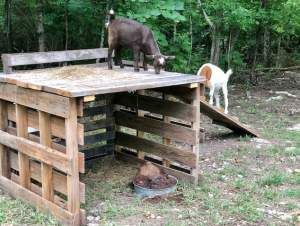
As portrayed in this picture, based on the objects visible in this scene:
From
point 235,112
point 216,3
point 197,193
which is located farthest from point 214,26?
point 197,193

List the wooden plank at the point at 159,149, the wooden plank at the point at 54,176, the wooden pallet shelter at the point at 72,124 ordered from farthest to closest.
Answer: the wooden plank at the point at 159,149 < the wooden plank at the point at 54,176 < the wooden pallet shelter at the point at 72,124

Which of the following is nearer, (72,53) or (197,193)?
(197,193)

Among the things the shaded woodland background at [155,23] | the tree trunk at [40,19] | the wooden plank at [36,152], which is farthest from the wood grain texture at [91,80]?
the tree trunk at [40,19]

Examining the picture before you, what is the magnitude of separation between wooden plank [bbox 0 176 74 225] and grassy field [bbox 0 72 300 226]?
89mm

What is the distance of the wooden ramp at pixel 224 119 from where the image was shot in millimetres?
7459

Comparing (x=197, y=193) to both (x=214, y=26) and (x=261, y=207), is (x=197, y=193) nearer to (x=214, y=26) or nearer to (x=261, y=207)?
(x=261, y=207)

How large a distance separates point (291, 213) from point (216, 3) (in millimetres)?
6604

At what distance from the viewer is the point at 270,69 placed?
15914 mm

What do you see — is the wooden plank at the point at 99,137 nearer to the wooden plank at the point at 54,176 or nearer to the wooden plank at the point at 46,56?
the wooden plank at the point at 46,56

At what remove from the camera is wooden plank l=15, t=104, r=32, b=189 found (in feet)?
18.0

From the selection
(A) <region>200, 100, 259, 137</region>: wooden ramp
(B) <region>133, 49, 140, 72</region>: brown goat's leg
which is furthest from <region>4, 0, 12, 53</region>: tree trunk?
(B) <region>133, 49, 140, 72</region>: brown goat's leg

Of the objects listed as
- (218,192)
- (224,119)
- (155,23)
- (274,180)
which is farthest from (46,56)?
(155,23)

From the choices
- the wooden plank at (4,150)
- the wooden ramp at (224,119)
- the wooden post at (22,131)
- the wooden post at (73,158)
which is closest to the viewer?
the wooden post at (73,158)

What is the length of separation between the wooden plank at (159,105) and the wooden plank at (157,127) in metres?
0.15
